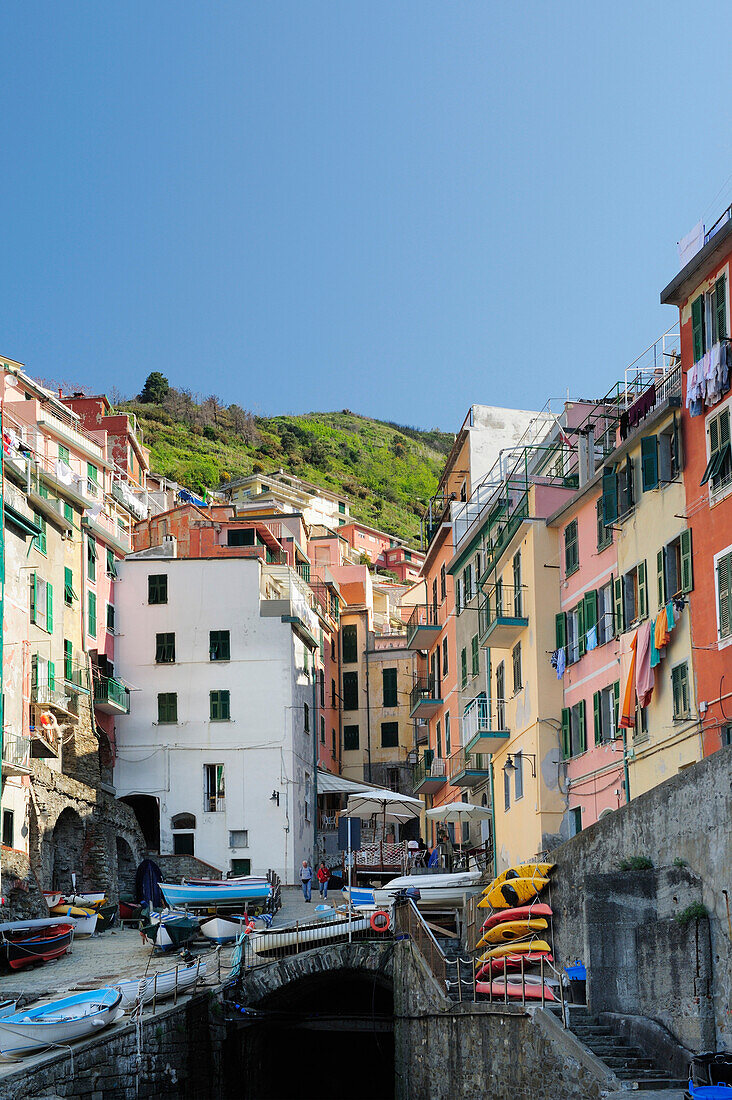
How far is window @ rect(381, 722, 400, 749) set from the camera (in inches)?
2963

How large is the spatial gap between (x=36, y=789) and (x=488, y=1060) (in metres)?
21.1

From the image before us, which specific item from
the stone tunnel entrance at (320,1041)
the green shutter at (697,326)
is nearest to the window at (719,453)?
the green shutter at (697,326)

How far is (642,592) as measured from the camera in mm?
31953

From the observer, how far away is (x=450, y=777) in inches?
2126

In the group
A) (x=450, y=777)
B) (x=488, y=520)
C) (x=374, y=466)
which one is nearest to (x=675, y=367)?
(x=488, y=520)

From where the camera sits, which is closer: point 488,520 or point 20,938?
point 20,938

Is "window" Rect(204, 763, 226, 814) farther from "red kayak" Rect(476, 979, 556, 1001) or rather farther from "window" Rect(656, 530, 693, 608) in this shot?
"red kayak" Rect(476, 979, 556, 1001)

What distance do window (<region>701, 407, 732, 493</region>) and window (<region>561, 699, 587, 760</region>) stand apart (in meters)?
9.31

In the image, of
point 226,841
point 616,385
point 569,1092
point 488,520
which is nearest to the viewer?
point 569,1092

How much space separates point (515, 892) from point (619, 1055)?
7.52 metres

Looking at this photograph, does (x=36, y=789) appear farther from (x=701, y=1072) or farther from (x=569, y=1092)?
(x=701, y=1072)

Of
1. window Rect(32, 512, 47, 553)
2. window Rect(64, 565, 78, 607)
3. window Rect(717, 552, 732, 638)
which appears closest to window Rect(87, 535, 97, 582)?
window Rect(64, 565, 78, 607)

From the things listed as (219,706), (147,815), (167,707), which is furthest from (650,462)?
(147,815)

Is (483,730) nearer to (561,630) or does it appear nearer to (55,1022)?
(561,630)
